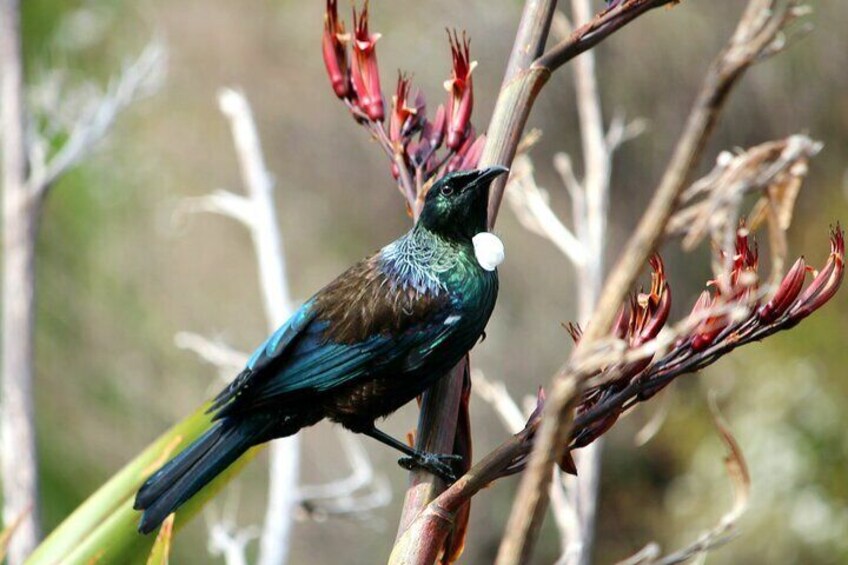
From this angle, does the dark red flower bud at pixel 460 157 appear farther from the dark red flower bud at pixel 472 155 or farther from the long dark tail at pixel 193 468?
the long dark tail at pixel 193 468

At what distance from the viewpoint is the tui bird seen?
1050 millimetres

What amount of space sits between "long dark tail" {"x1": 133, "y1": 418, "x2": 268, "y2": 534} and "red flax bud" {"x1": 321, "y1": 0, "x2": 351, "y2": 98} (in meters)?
0.33

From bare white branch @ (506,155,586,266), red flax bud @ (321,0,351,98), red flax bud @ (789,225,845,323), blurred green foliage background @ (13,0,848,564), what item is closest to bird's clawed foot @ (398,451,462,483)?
red flax bud @ (789,225,845,323)

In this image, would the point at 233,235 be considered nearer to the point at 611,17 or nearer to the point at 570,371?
the point at 611,17

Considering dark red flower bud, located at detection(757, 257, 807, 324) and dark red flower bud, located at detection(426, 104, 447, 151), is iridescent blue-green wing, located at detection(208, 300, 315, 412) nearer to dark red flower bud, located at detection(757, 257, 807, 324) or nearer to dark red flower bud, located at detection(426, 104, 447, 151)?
dark red flower bud, located at detection(426, 104, 447, 151)

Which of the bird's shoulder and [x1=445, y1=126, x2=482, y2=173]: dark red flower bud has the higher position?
[x1=445, y1=126, x2=482, y2=173]: dark red flower bud

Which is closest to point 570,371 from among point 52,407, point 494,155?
point 494,155

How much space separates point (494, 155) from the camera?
34.7 inches

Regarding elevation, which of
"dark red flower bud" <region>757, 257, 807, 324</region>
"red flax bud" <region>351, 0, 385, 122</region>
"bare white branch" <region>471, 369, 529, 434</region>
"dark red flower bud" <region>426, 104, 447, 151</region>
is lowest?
"bare white branch" <region>471, 369, 529, 434</region>

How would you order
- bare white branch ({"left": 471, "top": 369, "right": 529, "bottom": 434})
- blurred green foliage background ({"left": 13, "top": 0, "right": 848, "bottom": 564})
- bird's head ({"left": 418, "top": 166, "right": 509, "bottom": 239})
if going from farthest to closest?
blurred green foliage background ({"left": 13, "top": 0, "right": 848, "bottom": 564}), bare white branch ({"left": 471, "top": 369, "right": 529, "bottom": 434}), bird's head ({"left": 418, "top": 166, "right": 509, "bottom": 239})

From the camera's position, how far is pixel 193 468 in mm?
1025

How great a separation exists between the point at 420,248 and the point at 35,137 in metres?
1.46

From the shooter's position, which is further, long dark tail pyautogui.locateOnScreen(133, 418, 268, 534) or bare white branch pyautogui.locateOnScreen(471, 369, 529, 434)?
bare white branch pyautogui.locateOnScreen(471, 369, 529, 434)

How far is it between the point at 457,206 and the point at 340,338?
0.59 ft
